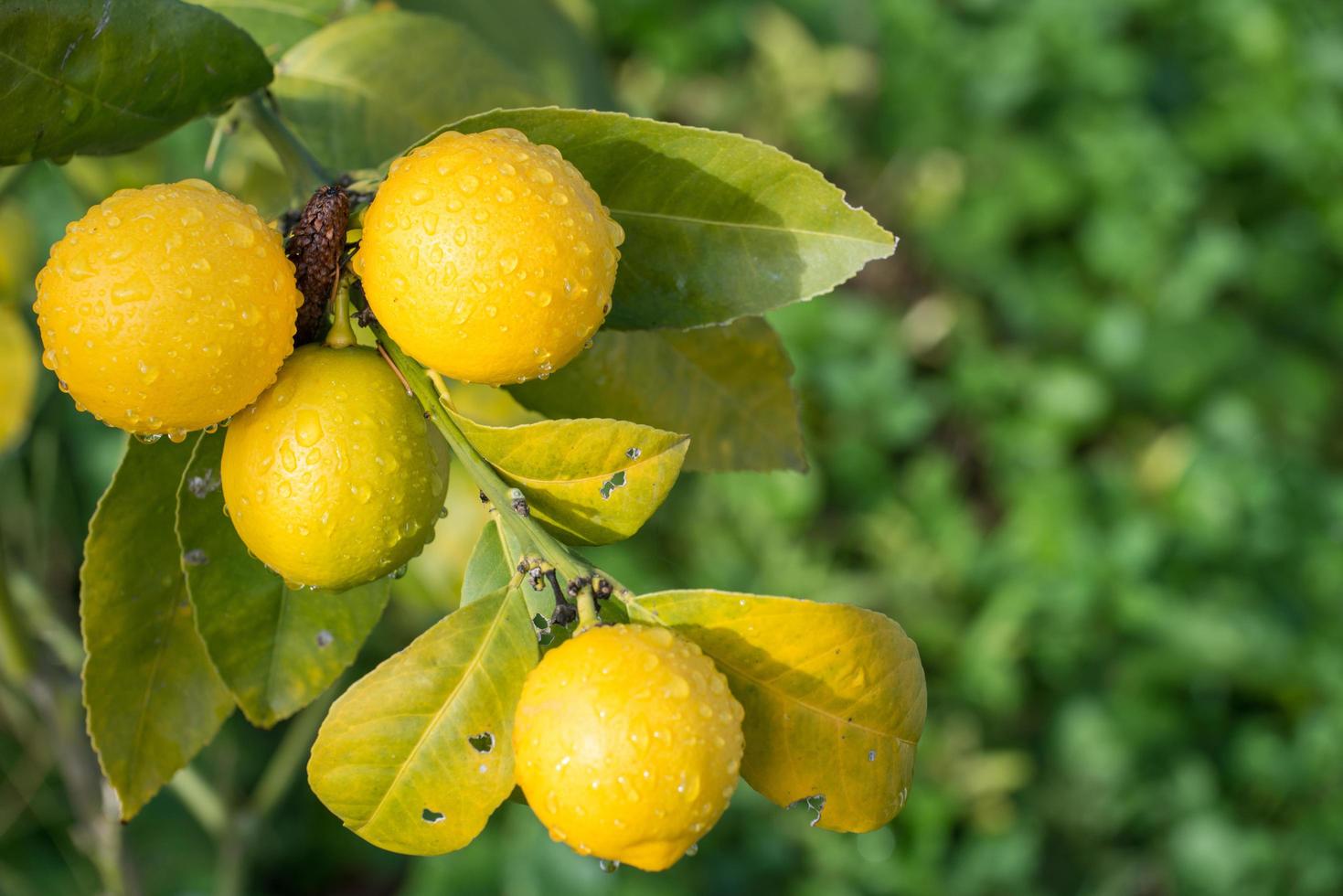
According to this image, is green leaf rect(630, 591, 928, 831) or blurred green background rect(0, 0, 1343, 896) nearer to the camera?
green leaf rect(630, 591, 928, 831)

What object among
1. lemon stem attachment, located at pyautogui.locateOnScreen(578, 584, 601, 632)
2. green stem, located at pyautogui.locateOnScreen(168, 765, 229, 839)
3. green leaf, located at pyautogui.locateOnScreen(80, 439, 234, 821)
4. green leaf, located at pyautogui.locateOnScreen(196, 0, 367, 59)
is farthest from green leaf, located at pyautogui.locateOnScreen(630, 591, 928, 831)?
green stem, located at pyautogui.locateOnScreen(168, 765, 229, 839)

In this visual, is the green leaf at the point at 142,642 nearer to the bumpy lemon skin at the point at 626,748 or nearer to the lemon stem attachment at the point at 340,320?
the lemon stem attachment at the point at 340,320

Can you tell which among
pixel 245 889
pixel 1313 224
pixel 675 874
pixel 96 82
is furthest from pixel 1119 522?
pixel 96 82

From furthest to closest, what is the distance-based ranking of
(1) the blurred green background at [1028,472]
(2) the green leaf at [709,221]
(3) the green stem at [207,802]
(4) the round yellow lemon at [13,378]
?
(1) the blurred green background at [1028,472]
(3) the green stem at [207,802]
(4) the round yellow lemon at [13,378]
(2) the green leaf at [709,221]

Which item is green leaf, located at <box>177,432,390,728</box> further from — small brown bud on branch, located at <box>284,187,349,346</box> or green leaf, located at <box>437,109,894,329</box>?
green leaf, located at <box>437,109,894,329</box>

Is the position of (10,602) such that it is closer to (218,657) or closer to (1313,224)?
(218,657)

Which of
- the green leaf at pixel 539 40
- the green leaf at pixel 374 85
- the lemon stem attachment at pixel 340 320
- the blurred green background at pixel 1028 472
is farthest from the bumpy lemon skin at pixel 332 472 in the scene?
the blurred green background at pixel 1028 472

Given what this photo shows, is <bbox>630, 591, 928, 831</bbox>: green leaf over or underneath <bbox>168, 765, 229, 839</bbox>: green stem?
over
